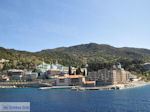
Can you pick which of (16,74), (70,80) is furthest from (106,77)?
(16,74)

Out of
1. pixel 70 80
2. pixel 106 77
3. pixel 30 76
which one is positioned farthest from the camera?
pixel 30 76

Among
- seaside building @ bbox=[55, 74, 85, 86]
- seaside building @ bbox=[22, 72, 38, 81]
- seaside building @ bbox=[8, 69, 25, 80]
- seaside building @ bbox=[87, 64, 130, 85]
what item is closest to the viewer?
seaside building @ bbox=[55, 74, 85, 86]

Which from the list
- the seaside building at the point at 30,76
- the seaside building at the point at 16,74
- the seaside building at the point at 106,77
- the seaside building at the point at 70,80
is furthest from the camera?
the seaside building at the point at 16,74

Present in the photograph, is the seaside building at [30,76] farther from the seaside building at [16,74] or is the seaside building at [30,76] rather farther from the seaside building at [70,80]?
A: the seaside building at [70,80]

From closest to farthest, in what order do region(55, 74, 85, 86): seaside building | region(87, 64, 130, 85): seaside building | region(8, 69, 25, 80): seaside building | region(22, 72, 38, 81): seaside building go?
region(55, 74, 85, 86): seaside building < region(87, 64, 130, 85): seaside building < region(22, 72, 38, 81): seaside building < region(8, 69, 25, 80): seaside building

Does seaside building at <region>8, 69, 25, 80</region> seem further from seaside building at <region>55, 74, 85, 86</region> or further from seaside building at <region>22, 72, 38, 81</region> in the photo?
seaside building at <region>55, 74, 85, 86</region>

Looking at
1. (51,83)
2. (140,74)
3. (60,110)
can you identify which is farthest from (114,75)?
(60,110)

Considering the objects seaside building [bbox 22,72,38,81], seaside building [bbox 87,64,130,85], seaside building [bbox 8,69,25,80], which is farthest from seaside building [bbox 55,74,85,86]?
seaside building [bbox 8,69,25,80]

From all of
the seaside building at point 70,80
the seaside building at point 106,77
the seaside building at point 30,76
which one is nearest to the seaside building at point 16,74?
the seaside building at point 30,76

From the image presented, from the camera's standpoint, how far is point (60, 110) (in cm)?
5047

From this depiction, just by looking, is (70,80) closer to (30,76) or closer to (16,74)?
(30,76)

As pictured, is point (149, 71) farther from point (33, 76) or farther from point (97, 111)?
point (97, 111)

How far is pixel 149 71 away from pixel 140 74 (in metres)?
9.80

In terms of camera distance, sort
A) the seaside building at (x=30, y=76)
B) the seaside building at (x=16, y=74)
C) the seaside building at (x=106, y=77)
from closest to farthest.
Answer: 1. the seaside building at (x=106, y=77)
2. the seaside building at (x=30, y=76)
3. the seaside building at (x=16, y=74)
